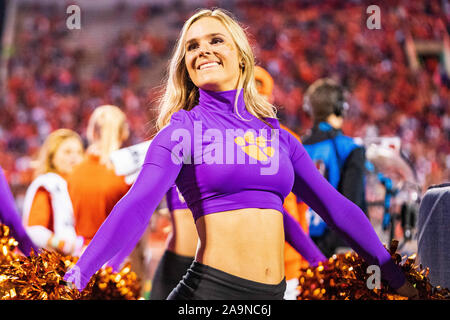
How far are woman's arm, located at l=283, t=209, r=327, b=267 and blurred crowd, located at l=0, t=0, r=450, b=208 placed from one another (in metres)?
11.8

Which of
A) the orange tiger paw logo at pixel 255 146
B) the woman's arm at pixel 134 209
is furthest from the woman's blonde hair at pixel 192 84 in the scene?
the woman's arm at pixel 134 209

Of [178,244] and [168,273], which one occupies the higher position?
[178,244]

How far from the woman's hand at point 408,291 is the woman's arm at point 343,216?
1cm

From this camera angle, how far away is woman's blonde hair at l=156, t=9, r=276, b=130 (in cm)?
174

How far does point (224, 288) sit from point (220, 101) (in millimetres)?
517

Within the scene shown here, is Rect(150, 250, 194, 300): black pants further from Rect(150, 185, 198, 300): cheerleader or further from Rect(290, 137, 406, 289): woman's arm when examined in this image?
Rect(290, 137, 406, 289): woman's arm

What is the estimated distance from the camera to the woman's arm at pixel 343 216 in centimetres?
171

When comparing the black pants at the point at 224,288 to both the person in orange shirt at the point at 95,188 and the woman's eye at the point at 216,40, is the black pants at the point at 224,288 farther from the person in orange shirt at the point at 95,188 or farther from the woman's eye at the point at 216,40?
the person in orange shirt at the point at 95,188

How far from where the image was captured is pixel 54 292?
1508 millimetres

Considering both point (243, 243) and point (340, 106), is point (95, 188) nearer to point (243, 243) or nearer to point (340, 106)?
point (340, 106)

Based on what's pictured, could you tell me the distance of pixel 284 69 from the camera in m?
17.8

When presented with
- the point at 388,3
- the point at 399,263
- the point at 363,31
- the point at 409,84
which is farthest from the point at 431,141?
the point at 399,263

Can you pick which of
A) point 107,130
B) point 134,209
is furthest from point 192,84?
point 107,130

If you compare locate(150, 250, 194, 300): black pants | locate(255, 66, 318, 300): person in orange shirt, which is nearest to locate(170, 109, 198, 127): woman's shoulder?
locate(255, 66, 318, 300): person in orange shirt
